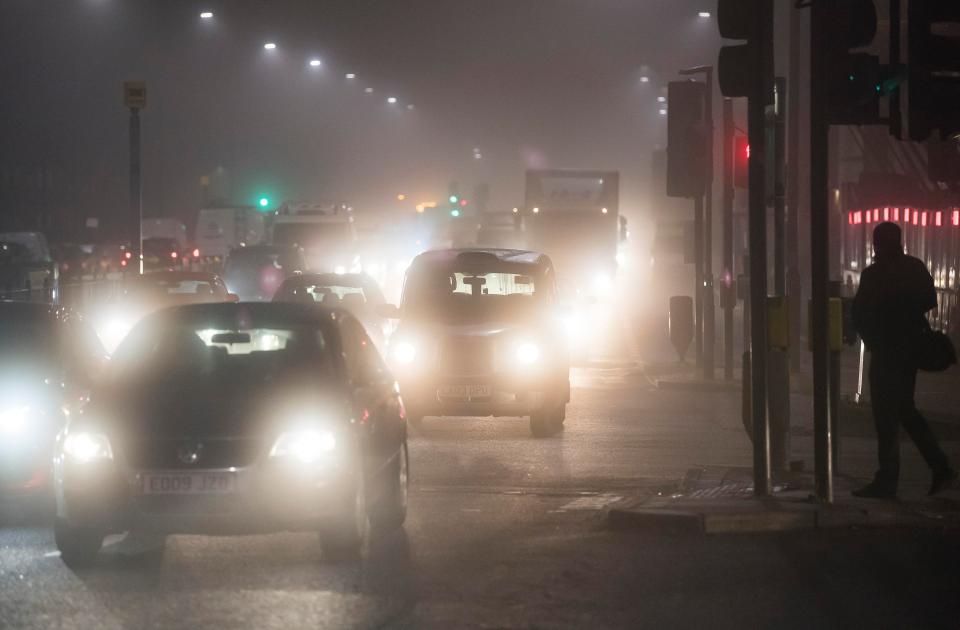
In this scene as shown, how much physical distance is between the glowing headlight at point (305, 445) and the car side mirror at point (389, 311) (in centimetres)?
846

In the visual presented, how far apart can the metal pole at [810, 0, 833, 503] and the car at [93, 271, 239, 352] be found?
61.0 ft

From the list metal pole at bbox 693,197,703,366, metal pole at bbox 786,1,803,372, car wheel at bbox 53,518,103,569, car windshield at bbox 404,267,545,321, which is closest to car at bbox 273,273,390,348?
metal pole at bbox 693,197,703,366

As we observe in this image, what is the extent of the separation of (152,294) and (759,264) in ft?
66.1

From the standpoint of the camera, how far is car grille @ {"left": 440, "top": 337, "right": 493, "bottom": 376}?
17562mm

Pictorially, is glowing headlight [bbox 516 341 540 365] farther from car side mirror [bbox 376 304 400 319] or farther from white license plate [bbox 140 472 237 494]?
white license plate [bbox 140 472 237 494]

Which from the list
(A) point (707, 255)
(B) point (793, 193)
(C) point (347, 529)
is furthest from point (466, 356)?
(B) point (793, 193)

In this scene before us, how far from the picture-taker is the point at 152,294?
1216 inches

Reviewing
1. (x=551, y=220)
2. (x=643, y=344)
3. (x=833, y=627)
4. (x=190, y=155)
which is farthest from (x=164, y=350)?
(x=190, y=155)

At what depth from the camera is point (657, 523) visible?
11422mm

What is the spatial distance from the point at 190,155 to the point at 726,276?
2161 inches

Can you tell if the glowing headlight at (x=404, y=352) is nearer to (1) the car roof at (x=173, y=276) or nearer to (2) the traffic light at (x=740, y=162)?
(2) the traffic light at (x=740, y=162)

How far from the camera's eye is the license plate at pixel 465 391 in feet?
57.5

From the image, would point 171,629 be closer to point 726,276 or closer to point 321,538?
point 321,538

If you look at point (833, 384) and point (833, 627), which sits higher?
point (833, 384)
